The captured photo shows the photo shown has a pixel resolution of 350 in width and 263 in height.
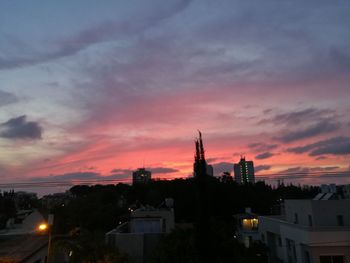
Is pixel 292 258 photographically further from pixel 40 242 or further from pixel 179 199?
pixel 179 199

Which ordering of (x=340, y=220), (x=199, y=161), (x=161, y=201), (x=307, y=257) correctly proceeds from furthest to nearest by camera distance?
(x=161, y=201)
(x=340, y=220)
(x=307, y=257)
(x=199, y=161)

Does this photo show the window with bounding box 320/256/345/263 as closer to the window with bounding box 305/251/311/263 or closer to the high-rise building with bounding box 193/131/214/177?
the window with bounding box 305/251/311/263

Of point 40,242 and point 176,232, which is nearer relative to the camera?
point 40,242

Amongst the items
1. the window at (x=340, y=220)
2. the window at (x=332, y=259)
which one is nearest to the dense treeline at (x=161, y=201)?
the window at (x=340, y=220)

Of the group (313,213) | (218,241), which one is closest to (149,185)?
(313,213)

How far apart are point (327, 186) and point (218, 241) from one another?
20097mm

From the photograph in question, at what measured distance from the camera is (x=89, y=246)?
75.0 feet

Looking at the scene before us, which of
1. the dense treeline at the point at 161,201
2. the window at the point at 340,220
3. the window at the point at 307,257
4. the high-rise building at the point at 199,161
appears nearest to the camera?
the high-rise building at the point at 199,161

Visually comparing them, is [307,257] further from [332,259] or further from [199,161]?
[199,161]

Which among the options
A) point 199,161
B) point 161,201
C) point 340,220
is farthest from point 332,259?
point 161,201

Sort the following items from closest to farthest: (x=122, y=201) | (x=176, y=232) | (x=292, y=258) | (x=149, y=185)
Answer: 1. (x=176, y=232)
2. (x=292, y=258)
3. (x=122, y=201)
4. (x=149, y=185)

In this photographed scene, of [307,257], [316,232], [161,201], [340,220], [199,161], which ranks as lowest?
[307,257]

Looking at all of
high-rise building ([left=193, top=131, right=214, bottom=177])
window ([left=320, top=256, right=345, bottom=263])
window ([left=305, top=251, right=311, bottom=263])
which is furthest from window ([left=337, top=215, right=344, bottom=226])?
high-rise building ([left=193, top=131, right=214, bottom=177])

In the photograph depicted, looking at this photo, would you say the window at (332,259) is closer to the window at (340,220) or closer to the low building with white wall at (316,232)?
the low building with white wall at (316,232)
